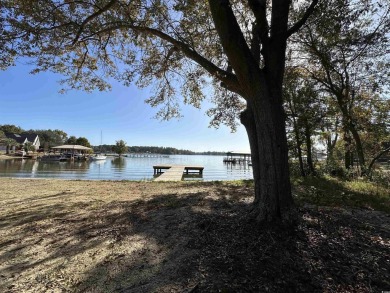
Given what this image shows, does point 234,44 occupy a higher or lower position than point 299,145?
higher

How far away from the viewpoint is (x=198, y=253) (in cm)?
301

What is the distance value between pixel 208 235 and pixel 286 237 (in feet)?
3.24

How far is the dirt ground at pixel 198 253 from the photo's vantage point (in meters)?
2.48

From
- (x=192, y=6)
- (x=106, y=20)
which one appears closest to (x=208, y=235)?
(x=192, y=6)

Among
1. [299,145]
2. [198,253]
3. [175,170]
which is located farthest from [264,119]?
[175,170]

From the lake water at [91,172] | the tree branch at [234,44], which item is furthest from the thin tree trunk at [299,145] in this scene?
the lake water at [91,172]

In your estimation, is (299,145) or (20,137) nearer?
(299,145)

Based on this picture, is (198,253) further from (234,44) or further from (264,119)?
(234,44)

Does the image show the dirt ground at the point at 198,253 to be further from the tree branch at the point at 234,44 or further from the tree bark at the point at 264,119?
the tree branch at the point at 234,44

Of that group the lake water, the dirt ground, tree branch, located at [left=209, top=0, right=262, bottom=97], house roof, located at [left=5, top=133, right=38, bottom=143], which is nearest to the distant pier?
the lake water

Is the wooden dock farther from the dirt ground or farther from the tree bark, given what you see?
the tree bark

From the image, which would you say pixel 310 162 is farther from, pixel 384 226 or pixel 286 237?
pixel 286 237

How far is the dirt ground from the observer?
248cm

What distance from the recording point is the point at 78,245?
3592 mm
